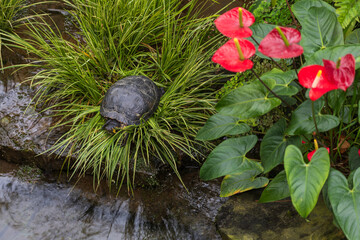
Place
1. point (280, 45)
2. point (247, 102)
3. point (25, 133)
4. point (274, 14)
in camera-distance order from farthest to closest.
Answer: point (25, 133)
point (274, 14)
point (247, 102)
point (280, 45)

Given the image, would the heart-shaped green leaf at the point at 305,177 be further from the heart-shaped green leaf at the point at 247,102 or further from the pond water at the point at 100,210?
the pond water at the point at 100,210

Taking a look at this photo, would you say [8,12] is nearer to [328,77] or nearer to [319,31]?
[319,31]

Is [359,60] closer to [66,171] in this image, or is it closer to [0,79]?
[66,171]

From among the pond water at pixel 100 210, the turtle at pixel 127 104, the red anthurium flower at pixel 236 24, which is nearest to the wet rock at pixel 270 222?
the pond water at pixel 100 210

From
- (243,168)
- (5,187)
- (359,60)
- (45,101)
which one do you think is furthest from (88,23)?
(359,60)

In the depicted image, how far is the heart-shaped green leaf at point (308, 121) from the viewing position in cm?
188

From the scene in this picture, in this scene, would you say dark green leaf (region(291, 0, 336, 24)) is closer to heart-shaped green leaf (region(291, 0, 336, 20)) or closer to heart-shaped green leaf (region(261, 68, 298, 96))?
heart-shaped green leaf (region(291, 0, 336, 20))

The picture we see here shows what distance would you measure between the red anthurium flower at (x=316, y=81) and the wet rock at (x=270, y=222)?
1117mm

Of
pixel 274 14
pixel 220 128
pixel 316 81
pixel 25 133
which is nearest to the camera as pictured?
pixel 316 81

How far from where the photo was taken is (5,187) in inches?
114

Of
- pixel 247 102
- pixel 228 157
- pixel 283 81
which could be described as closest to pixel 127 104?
pixel 228 157

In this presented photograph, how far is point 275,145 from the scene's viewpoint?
212cm

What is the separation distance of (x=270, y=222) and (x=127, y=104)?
4.55 ft

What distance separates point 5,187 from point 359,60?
8.78 ft
